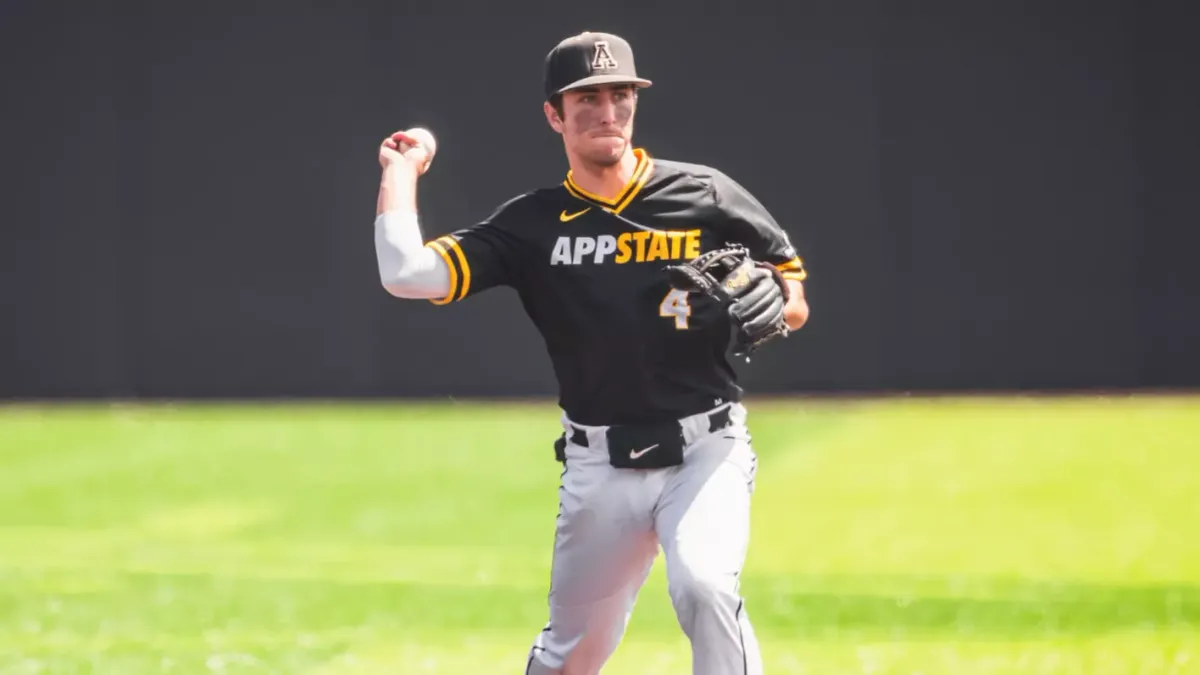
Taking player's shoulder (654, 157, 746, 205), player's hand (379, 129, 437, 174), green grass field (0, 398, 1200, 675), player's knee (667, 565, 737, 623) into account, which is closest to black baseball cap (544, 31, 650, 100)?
player's shoulder (654, 157, 746, 205)

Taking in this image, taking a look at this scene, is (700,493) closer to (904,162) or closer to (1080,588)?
(1080,588)

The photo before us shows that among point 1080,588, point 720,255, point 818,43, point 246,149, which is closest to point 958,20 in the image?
point 818,43

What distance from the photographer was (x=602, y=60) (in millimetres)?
5289

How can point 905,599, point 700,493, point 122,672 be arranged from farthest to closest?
point 905,599 → point 122,672 → point 700,493

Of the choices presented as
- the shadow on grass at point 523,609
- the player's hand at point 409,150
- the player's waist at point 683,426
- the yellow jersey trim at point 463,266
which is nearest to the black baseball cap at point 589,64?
the player's hand at point 409,150

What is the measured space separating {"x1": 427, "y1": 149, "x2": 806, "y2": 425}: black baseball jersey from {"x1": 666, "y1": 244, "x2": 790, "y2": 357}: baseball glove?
10cm

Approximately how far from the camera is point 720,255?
5254 millimetres

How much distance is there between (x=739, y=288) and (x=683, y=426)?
0.45 m

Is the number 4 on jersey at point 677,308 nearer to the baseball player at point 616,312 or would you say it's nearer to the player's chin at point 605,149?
the baseball player at point 616,312

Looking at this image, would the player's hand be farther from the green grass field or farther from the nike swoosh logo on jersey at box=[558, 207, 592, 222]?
the green grass field

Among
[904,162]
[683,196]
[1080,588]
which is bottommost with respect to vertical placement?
[1080,588]

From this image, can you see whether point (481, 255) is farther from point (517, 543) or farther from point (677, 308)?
point (517, 543)

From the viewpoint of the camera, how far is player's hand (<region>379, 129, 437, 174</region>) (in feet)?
17.8

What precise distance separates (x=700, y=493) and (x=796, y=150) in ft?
46.4
